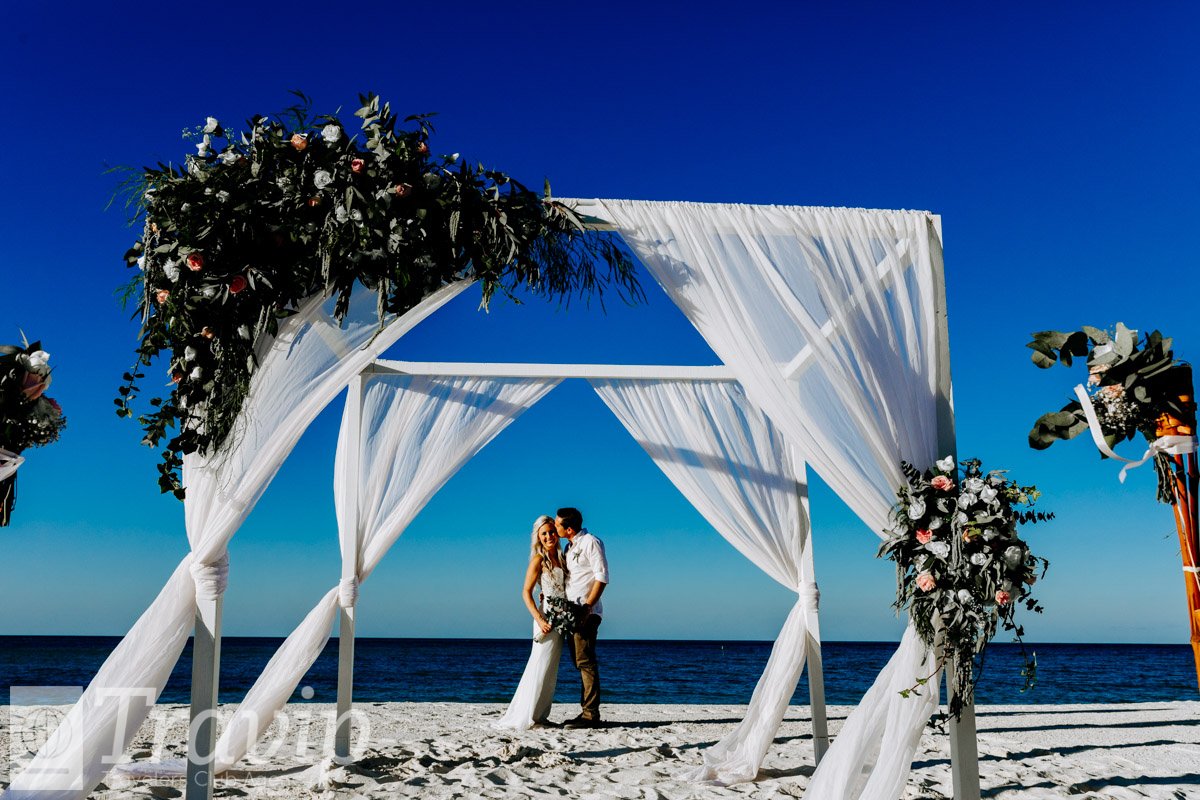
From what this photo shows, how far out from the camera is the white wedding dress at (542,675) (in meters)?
6.30

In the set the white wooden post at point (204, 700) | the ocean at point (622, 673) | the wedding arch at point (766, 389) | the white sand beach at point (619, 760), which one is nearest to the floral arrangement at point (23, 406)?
the wedding arch at point (766, 389)

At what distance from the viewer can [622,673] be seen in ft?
75.2

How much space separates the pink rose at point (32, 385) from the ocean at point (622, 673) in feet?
39.1

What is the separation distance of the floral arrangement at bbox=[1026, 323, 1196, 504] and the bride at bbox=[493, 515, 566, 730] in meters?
4.34

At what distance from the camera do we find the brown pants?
623 cm

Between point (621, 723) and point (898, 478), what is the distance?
4030mm

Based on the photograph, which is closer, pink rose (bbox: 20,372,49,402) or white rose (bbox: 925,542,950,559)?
pink rose (bbox: 20,372,49,402)

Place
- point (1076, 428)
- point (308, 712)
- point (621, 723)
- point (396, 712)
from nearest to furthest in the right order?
1. point (1076, 428)
2. point (621, 723)
3. point (396, 712)
4. point (308, 712)

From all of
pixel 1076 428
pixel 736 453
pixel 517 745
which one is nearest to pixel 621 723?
pixel 517 745

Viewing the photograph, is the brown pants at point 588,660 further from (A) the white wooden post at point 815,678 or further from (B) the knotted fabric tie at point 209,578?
(B) the knotted fabric tie at point 209,578

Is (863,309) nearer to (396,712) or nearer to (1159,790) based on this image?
(1159,790)

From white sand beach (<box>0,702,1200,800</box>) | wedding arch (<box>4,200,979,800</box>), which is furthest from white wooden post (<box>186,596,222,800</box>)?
white sand beach (<box>0,702,1200,800</box>)

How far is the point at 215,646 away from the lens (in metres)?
3.38

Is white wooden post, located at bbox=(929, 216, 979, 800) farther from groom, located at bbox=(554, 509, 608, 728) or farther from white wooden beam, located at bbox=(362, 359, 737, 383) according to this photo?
groom, located at bbox=(554, 509, 608, 728)
